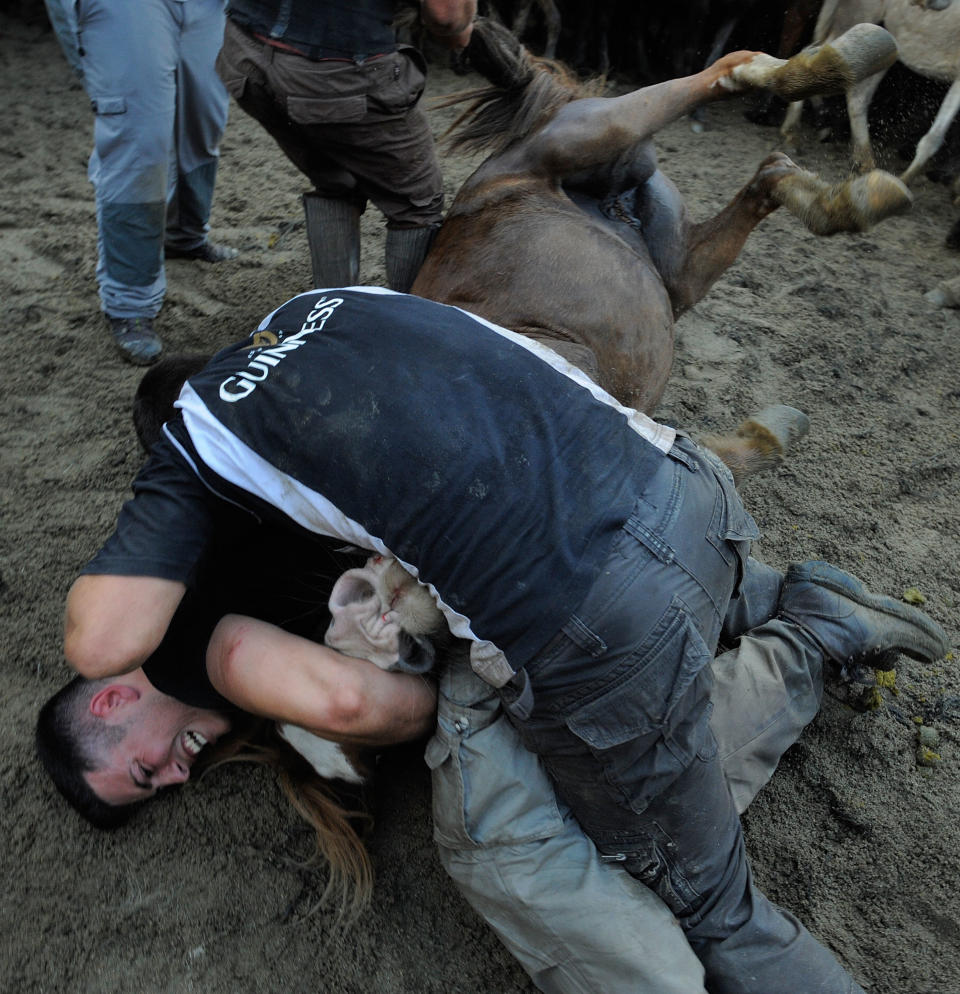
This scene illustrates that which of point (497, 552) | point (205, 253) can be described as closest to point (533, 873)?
point (497, 552)

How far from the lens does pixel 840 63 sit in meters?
2.16

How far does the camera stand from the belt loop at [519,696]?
1456 mm

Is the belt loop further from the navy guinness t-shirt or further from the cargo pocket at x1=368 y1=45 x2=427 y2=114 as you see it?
the cargo pocket at x1=368 y1=45 x2=427 y2=114

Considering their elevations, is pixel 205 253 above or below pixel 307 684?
below

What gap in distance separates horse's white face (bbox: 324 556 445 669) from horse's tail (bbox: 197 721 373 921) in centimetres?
48

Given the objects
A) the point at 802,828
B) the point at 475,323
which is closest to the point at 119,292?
the point at 475,323

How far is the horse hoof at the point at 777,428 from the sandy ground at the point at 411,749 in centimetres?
22

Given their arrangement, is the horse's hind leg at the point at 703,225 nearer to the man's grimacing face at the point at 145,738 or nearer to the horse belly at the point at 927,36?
the man's grimacing face at the point at 145,738

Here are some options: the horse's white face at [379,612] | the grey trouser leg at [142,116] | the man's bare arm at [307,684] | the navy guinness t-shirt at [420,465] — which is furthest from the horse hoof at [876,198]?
the grey trouser leg at [142,116]

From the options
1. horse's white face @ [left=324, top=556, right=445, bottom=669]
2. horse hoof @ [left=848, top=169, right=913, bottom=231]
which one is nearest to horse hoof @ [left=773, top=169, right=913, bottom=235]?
horse hoof @ [left=848, top=169, right=913, bottom=231]

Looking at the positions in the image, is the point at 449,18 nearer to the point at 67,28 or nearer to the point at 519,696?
the point at 67,28

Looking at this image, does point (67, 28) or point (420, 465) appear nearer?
point (420, 465)

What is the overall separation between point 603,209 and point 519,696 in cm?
165

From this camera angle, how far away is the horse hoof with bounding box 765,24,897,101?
2.15 metres
